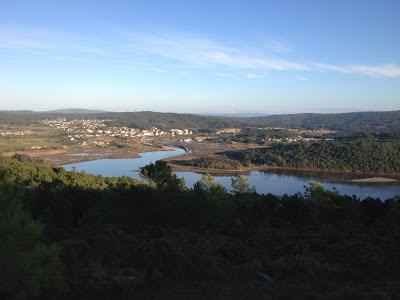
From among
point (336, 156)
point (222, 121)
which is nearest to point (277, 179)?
point (336, 156)

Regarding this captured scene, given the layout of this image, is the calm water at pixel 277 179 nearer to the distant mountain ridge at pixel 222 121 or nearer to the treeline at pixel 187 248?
the treeline at pixel 187 248

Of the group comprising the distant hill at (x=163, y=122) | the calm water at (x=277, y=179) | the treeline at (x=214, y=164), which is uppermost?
the distant hill at (x=163, y=122)

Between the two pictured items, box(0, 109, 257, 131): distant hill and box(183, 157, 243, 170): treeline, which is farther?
box(0, 109, 257, 131): distant hill

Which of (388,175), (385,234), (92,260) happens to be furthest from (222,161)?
(92,260)

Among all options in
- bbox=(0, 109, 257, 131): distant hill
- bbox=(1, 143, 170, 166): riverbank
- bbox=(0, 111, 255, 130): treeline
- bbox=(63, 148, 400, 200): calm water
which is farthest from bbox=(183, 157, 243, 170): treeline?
bbox=(0, 111, 255, 130): treeline

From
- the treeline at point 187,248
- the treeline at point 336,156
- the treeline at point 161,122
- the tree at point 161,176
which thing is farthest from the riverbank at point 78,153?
the treeline at point 161,122

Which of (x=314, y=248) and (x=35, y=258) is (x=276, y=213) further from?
(x=35, y=258)

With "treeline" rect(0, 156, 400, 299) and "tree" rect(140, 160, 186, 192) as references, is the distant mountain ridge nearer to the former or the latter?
"tree" rect(140, 160, 186, 192)
